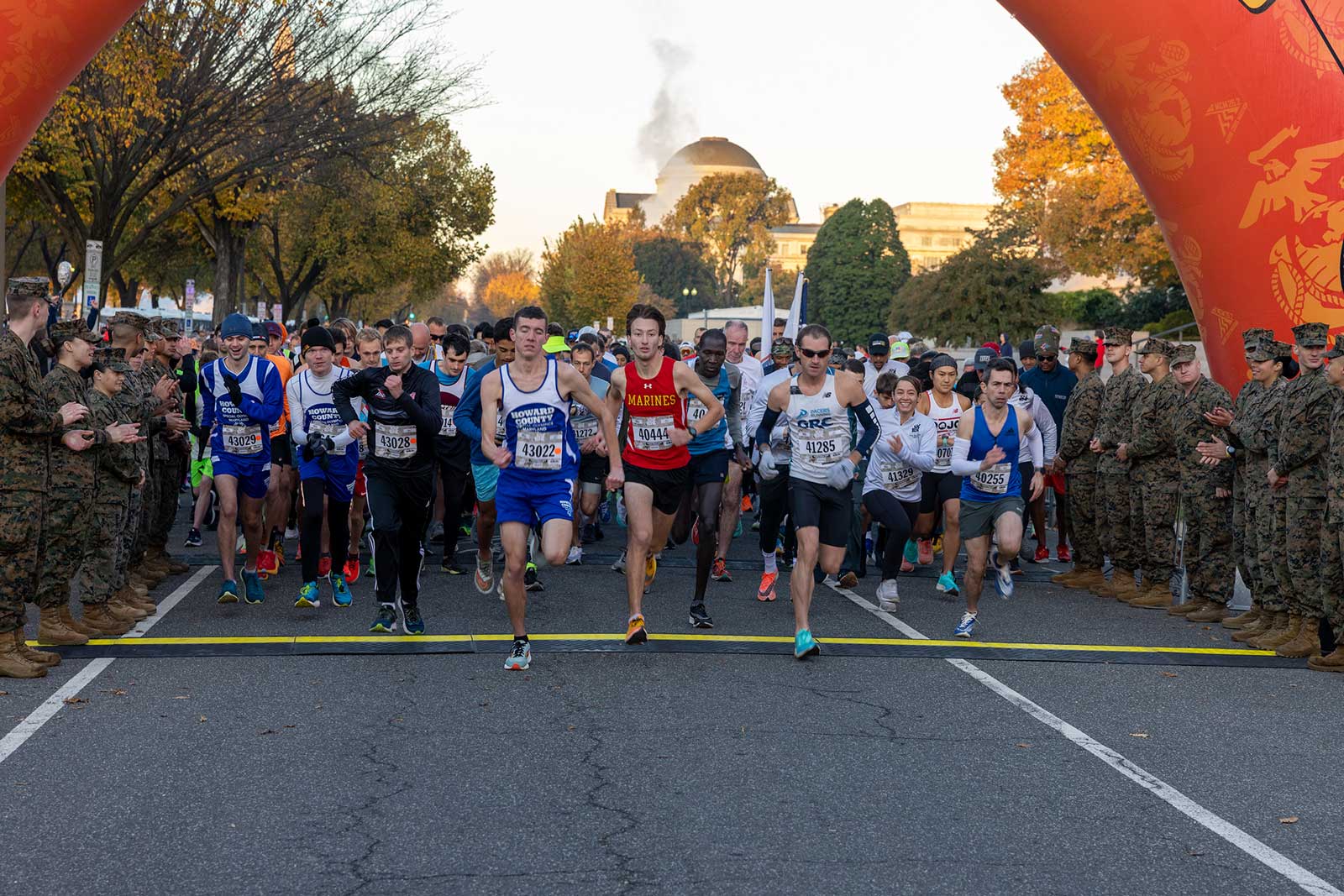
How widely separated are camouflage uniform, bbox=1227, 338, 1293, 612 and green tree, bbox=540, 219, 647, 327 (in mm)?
68783

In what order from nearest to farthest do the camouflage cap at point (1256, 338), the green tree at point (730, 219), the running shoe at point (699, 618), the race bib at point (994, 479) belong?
the running shoe at point (699, 618) < the race bib at point (994, 479) < the camouflage cap at point (1256, 338) < the green tree at point (730, 219)

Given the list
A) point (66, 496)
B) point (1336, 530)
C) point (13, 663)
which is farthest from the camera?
point (1336, 530)

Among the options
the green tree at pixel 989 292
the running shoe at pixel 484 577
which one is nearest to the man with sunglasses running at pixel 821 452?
the running shoe at pixel 484 577

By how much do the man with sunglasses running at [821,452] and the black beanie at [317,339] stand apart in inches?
134

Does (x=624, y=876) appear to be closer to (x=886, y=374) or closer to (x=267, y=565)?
(x=267, y=565)

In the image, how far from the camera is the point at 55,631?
830cm

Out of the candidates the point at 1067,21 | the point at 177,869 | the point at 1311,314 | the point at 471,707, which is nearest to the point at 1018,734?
the point at 471,707

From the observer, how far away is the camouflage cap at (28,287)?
7527 mm

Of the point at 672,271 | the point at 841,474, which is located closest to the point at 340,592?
the point at 841,474

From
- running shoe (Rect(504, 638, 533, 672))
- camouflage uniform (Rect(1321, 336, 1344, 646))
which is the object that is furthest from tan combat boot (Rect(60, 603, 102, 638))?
camouflage uniform (Rect(1321, 336, 1344, 646))

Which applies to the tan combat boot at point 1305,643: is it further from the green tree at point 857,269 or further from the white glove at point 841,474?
the green tree at point 857,269

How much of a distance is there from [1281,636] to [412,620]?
18.5 feet

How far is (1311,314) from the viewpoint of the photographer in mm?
11164

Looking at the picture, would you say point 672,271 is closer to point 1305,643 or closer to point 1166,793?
point 1305,643
